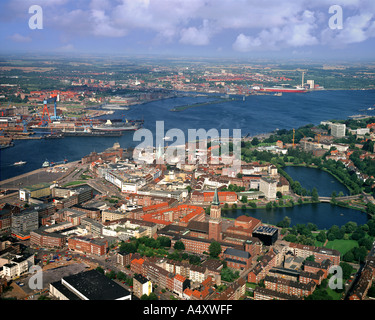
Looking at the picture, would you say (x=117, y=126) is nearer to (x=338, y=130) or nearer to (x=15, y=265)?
(x=338, y=130)

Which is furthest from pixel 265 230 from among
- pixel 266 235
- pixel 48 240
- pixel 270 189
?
pixel 48 240

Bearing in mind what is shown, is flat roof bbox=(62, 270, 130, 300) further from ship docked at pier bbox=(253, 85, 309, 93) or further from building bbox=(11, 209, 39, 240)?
ship docked at pier bbox=(253, 85, 309, 93)

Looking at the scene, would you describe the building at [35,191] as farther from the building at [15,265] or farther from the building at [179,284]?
the building at [179,284]

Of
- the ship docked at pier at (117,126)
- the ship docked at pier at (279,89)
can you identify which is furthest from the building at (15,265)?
the ship docked at pier at (279,89)

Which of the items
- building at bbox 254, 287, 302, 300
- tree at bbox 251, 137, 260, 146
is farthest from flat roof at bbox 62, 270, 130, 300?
tree at bbox 251, 137, 260, 146

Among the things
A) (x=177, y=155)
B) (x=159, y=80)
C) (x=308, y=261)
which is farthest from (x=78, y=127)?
(x=159, y=80)

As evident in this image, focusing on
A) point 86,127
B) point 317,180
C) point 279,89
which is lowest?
point 317,180
